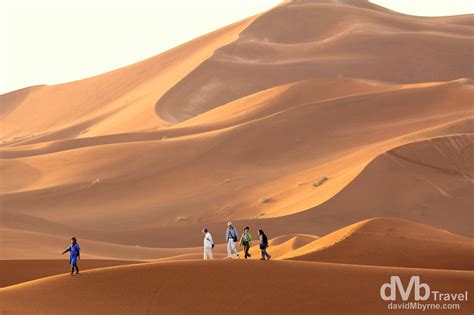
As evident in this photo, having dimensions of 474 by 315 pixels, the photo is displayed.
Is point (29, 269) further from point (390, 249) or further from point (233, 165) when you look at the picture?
point (233, 165)

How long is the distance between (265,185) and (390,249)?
2293 centimetres

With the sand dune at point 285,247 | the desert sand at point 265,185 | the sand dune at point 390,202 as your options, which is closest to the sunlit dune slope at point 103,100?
the desert sand at point 265,185

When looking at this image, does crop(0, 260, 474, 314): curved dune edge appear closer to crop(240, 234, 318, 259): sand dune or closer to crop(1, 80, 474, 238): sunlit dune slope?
crop(240, 234, 318, 259): sand dune

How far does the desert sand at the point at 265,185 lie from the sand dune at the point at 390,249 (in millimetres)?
51

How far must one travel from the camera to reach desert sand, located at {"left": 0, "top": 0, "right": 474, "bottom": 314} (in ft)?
71.3

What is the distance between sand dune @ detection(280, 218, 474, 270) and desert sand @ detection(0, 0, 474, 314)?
0.05m

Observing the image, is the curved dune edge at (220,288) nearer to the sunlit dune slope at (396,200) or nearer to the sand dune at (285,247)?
the sand dune at (285,247)

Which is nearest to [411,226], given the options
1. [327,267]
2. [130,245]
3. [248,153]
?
[327,267]

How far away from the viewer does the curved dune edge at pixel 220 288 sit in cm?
2058

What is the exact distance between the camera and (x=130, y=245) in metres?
43.3

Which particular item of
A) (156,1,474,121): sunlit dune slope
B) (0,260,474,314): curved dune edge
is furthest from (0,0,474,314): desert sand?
(156,1,474,121): sunlit dune slope

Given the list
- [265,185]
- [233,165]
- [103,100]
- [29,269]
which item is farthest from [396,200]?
[103,100]

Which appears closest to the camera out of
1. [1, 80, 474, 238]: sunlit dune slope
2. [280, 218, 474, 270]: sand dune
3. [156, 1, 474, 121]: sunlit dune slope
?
[280, 218, 474, 270]: sand dune

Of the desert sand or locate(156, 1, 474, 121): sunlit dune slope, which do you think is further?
locate(156, 1, 474, 121): sunlit dune slope
